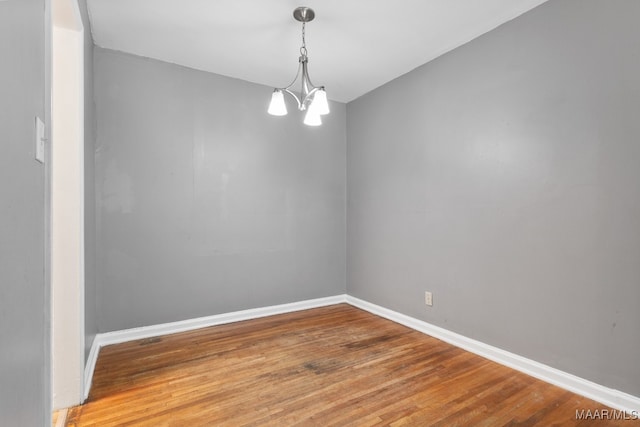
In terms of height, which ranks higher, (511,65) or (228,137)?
(511,65)

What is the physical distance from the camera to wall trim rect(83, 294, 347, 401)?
232cm

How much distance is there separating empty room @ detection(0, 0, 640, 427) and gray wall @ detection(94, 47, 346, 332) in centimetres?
2

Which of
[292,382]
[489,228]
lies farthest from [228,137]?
[489,228]

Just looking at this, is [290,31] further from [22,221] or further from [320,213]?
[22,221]

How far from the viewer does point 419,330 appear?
295 cm

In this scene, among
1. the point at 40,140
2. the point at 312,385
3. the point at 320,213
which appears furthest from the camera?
the point at 320,213

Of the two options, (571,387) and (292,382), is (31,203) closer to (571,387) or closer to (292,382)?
(292,382)

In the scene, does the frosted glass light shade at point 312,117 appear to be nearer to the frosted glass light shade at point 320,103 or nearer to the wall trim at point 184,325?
the frosted glass light shade at point 320,103

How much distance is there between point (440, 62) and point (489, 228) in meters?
1.52

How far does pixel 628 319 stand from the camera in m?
1.74

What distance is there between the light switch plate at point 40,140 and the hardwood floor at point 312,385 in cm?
145

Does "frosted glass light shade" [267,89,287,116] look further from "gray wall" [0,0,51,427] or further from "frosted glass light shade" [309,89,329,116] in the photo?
"gray wall" [0,0,51,427]

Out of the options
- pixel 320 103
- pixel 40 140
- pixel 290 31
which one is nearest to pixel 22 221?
pixel 40 140

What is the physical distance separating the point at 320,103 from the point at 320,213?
1794 mm
